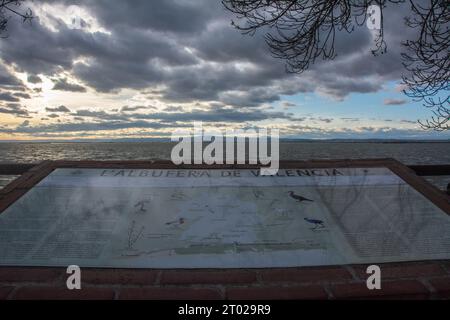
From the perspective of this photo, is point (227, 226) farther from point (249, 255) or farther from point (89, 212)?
point (89, 212)

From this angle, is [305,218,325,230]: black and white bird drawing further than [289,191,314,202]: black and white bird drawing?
No

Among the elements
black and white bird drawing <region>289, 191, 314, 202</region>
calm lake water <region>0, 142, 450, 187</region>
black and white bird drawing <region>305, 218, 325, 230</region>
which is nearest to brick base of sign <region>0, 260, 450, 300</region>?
black and white bird drawing <region>305, 218, 325, 230</region>

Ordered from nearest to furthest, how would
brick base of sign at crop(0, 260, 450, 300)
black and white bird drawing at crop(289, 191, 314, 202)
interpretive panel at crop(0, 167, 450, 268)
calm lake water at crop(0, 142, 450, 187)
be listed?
1. brick base of sign at crop(0, 260, 450, 300)
2. interpretive panel at crop(0, 167, 450, 268)
3. black and white bird drawing at crop(289, 191, 314, 202)
4. calm lake water at crop(0, 142, 450, 187)

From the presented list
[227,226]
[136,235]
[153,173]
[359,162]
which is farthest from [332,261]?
[153,173]

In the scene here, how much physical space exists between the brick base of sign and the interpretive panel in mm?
117

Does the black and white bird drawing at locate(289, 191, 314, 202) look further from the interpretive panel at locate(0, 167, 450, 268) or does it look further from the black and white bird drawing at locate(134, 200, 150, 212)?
the black and white bird drawing at locate(134, 200, 150, 212)

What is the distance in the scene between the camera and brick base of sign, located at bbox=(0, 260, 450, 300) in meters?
2.26

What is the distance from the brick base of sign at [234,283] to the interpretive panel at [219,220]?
12 centimetres

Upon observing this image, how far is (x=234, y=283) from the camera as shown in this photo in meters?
2.43

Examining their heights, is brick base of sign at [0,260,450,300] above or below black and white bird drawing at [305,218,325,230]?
below

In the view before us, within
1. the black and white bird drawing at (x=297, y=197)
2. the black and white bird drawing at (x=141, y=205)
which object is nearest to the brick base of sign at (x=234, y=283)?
the black and white bird drawing at (x=141, y=205)
